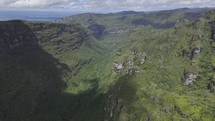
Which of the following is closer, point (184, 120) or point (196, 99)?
point (184, 120)

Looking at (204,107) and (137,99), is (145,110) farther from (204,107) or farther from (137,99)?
(204,107)

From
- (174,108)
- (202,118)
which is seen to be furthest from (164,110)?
(202,118)

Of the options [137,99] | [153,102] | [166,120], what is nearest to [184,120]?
[166,120]

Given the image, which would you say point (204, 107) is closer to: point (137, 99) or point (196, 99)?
point (196, 99)

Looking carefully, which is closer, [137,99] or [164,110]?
[164,110]

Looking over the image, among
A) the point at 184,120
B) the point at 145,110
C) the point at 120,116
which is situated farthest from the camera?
the point at 120,116

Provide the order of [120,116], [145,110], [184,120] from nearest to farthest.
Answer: [184,120], [145,110], [120,116]

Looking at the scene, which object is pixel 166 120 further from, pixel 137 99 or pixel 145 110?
pixel 137 99

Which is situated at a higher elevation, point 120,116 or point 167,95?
point 167,95
